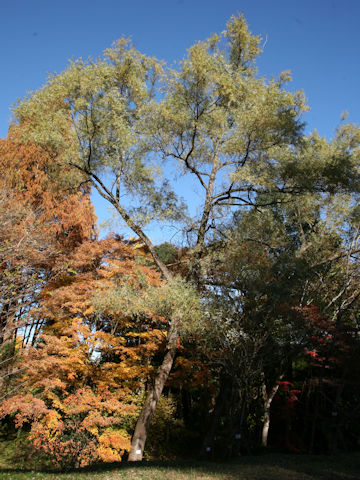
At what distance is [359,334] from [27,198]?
12530mm

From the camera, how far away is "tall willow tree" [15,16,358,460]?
9.02 meters

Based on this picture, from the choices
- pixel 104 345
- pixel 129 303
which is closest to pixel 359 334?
pixel 129 303

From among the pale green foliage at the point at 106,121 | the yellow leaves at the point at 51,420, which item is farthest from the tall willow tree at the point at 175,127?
the yellow leaves at the point at 51,420

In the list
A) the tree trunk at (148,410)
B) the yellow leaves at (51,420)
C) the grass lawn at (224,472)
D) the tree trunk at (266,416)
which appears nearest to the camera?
the grass lawn at (224,472)

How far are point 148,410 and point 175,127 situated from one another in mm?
7622

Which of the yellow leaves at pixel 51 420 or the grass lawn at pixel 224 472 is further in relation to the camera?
the yellow leaves at pixel 51 420

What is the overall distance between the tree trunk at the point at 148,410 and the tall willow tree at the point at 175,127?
0.03m

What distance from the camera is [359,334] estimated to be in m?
10.4

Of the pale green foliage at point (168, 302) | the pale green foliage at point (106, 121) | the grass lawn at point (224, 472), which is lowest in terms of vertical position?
the grass lawn at point (224, 472)

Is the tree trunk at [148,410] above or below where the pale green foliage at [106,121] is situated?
below

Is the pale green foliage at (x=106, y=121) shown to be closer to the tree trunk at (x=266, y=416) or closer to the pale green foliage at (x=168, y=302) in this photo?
the pale green foliage at (x=168, y=302)

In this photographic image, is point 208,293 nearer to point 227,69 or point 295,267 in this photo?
point 295,267

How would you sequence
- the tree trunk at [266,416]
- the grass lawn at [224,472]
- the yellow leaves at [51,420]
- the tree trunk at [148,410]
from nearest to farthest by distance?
the grass lawn at [224,472] < the tree trunk at [148,410] < the yellow leaves at [51,420] < the tree trunk at [266,416]

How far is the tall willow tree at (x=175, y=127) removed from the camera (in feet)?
29.6
